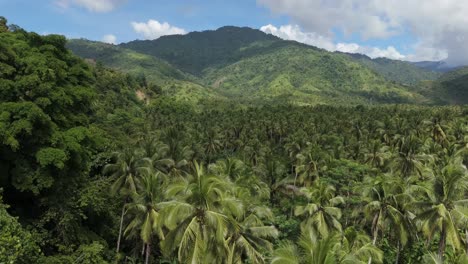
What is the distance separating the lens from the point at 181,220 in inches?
857

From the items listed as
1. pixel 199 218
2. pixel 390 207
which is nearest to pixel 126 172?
pixel 199 218

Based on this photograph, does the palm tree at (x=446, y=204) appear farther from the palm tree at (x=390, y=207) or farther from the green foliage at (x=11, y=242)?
the green foliage at (x=11, y=242)

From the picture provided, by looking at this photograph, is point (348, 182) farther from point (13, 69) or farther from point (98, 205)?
point (13, 69)

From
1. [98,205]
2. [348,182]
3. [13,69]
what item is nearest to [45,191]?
[98,205]

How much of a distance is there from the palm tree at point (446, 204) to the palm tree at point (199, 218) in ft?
59.6

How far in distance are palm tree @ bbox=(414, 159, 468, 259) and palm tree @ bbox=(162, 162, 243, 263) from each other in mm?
18178

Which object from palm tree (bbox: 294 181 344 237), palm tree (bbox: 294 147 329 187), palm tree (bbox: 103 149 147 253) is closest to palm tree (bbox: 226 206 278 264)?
palm tree (bbox: 294 181 344 237)

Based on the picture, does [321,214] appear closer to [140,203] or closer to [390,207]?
[390,207]

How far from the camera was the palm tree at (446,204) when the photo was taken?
101 feet

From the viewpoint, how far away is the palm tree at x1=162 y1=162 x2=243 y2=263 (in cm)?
2120

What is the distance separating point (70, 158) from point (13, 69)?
8.39 metres

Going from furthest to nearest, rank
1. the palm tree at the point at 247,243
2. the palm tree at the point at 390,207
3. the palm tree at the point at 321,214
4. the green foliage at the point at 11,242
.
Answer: the palm tree at the point at 321,214, the palm tree at the point at 390,207, the palm tree at the point at 247,243, the green foliage at the point at 11,242

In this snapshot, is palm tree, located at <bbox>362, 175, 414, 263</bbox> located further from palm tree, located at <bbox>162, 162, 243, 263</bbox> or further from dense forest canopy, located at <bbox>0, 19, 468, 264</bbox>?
palm tree, located at <bbox>162, 162, 243, 263</bbox>

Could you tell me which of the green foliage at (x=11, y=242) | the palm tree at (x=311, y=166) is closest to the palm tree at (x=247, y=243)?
the green foliage at (x=11, y=242)
